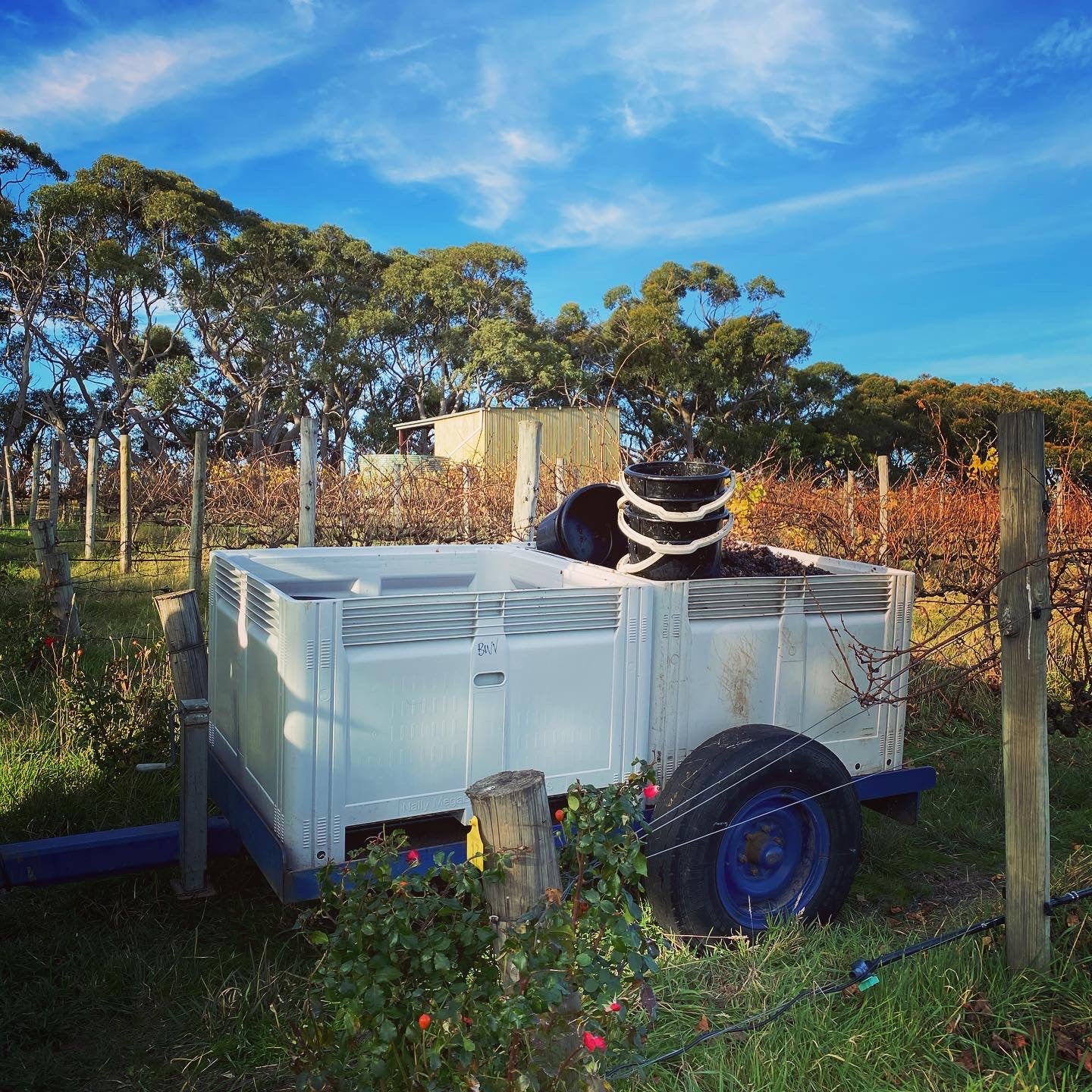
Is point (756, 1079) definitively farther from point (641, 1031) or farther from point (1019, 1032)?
point (1019, 1032)

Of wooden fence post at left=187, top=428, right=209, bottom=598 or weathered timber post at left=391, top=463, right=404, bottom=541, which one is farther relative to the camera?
weathered timber post at left=391, top=463, right=404, bottom=541

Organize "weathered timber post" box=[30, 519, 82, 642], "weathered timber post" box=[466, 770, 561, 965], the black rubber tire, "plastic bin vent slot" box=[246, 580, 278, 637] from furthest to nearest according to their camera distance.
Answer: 1. "weathered timber post" box=[30, 519, 82, 642]
2. the black rubber tire
3. "plastic bin vent slot" box=[246, 580, 278, 637]
4. "weathered timber post" box=[466, 770, 561, 965]

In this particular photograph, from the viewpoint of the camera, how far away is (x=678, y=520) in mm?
3861

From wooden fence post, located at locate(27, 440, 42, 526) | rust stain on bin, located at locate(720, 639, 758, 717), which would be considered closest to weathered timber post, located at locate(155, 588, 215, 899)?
rust stain on bin, located at locate(720, 639, 758, 717)

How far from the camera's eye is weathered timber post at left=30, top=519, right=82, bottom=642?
716cm

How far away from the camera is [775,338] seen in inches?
1314

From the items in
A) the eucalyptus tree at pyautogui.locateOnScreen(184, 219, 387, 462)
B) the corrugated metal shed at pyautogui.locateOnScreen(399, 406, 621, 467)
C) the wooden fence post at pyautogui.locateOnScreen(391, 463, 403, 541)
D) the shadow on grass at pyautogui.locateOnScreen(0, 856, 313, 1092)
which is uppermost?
the eucalyptus tree at pyautogui.locateOnScreen(184, 219, 387, 462)

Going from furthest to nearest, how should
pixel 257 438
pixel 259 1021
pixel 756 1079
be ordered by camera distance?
1. pixel 257 438
2. pixel 259 1021
3. pixel 756 1079

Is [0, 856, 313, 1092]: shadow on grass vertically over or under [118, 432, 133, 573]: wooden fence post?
under

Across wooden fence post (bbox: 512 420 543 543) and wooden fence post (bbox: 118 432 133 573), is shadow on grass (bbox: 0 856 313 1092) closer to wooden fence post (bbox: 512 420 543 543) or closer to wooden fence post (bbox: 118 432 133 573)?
wooden fence post (bbox: 512 420 543 543)

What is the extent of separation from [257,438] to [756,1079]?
102 ft

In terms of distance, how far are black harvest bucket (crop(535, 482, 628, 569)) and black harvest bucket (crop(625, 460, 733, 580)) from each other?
0.77 metres

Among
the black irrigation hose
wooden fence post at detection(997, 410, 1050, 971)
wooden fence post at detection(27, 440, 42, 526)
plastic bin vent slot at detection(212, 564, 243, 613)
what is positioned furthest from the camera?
wooden fence post at detection(27, 440, 42, 526)

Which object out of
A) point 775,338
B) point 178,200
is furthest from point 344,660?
point 775,338
